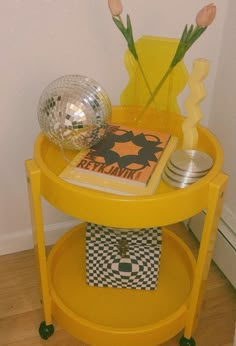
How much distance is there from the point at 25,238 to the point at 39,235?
39cm

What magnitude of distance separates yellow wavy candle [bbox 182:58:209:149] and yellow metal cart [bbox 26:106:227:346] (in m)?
0.06

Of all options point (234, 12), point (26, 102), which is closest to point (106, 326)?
point (26, 102)

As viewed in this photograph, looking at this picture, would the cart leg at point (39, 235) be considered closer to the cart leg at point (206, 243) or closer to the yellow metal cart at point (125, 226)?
the yellow metal cart at point (125, 226)

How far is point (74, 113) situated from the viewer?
0.83m

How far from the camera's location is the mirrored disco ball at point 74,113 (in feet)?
2.74

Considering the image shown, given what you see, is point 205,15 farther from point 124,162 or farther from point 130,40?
point 124,162

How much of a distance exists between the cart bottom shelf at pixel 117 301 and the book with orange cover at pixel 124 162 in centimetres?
31

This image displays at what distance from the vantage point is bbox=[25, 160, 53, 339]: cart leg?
819 millimetres

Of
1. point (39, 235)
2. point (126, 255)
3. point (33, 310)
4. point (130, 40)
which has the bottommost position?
point (33, 310)

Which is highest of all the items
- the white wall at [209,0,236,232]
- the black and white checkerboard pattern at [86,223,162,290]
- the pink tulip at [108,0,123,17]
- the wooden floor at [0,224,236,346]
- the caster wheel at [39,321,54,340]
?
the pink tulip at [108,0,123,17]

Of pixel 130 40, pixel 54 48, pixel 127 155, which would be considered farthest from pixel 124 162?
pixel 54 48

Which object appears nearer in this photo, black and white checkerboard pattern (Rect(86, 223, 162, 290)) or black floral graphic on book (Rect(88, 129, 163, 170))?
black floral graphic on book (Rect(88, 129, 163, 170))

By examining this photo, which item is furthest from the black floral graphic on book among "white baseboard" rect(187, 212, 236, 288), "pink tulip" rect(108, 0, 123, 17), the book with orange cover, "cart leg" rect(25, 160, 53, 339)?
"white baseboard" rect(187, 212, 236, 288)

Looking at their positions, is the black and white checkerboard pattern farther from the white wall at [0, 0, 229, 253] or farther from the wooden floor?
the white wall at [0, 0, 229, 253]
